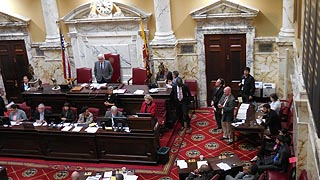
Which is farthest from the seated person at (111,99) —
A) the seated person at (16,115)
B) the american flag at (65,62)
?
the american flag at (65,62)

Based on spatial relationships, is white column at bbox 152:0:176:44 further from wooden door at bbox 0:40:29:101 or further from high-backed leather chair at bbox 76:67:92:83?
wooden door at bbox 0:40:29:101

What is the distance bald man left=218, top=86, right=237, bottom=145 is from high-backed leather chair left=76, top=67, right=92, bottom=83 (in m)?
4.64

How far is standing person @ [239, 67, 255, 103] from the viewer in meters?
11.1

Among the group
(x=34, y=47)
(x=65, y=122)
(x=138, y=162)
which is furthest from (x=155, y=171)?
(x=34, y=47)

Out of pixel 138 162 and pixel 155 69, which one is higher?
pixel 155 69

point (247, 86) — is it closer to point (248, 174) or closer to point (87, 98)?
point (248, 174)

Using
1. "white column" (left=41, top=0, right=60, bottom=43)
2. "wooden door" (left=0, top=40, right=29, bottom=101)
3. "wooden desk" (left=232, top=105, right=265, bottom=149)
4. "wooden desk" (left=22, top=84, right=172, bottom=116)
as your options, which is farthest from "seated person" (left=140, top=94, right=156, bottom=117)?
"wooden door" (left=0, top=40, right=29, bottom=101)

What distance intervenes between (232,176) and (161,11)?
5855mm

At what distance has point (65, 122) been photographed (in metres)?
10.7

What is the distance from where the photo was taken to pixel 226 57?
481 inches

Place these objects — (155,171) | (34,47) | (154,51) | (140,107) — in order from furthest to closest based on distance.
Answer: (34,47) → (154,51) → (140,107) → (155,171)

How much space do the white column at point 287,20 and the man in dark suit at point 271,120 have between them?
278cm

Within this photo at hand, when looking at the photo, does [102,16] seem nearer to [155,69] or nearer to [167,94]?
[155,69]

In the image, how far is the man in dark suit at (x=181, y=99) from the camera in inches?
429
